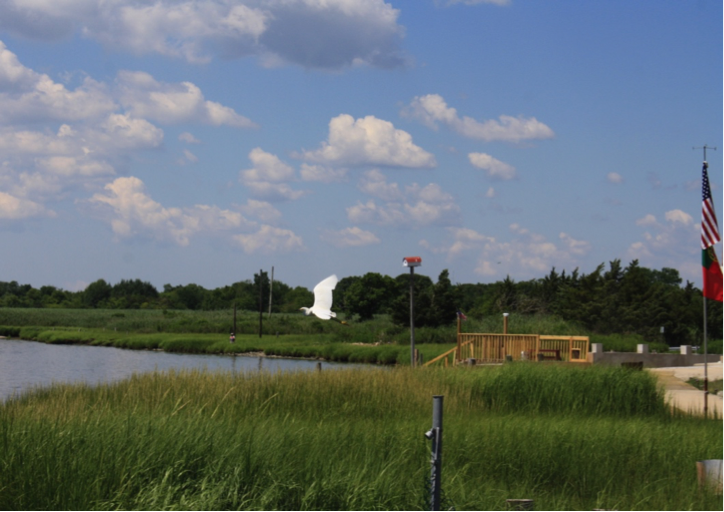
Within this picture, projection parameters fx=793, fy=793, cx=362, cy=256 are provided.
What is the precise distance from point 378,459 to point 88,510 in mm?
3470

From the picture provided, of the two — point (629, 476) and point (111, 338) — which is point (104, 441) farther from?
point (111, 338)

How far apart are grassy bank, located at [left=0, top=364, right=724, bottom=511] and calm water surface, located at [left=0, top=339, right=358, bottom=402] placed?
48.2 ft

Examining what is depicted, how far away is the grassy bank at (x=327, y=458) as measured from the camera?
8023 mm

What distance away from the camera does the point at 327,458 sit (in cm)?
942

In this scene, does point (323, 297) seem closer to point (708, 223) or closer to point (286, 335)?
point (708, 223)

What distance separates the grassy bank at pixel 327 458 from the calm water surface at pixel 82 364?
1470 cm

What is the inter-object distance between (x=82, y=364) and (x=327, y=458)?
120 feet

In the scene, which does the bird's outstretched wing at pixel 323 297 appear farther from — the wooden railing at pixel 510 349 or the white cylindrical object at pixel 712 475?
the white cylindrical object at pixel 712 475

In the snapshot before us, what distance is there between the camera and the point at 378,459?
9727mm

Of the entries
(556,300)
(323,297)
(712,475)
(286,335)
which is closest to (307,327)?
(286,335)

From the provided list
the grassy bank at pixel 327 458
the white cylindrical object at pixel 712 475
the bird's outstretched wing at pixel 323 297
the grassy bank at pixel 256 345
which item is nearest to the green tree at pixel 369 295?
the grassy bank at pixel 256 345

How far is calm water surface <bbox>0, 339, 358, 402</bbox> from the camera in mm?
32319

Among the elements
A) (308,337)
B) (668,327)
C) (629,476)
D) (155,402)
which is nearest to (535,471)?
(629,476)

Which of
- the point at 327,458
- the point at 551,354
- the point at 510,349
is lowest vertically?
the point at 327,458
